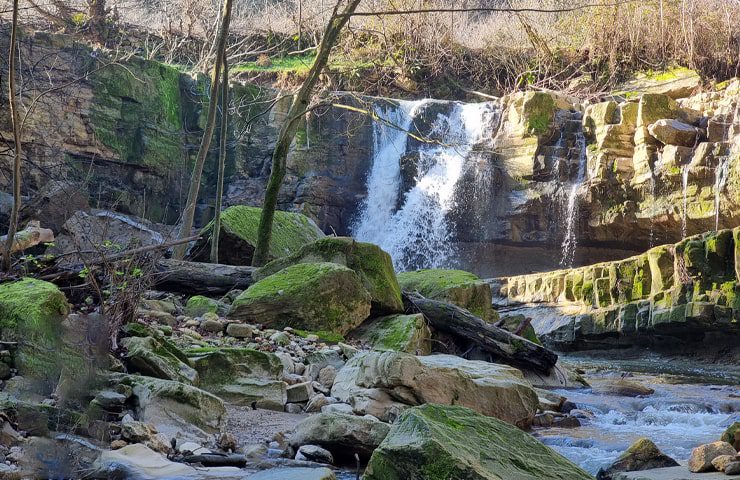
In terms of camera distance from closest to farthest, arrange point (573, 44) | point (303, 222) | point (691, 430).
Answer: point (691, 430)
point (303, 222)
point (573, 44)

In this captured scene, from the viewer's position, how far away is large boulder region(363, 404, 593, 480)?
9.77 feet

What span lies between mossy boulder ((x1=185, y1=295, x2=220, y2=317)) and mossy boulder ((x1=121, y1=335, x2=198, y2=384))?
2388 mm

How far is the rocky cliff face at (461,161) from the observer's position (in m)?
20.1

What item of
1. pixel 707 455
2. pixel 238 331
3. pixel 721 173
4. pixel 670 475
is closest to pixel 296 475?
pixel 670 475

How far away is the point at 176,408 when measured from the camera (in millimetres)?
4449

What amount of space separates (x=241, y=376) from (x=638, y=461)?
2791 millimetres

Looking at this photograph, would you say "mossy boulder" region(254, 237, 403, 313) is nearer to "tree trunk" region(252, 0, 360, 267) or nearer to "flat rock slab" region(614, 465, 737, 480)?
"tree trunk" region(252, 0, 360, 267)

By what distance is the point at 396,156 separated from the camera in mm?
22875

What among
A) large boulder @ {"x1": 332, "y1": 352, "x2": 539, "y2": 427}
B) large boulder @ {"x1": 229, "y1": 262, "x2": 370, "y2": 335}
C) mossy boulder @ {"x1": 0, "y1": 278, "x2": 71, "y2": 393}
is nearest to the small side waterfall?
large boulder @ {"x1": 229, "y1": 262, "x2": 370, "y2": 335}

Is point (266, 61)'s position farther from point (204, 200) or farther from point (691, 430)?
point (691, 430)

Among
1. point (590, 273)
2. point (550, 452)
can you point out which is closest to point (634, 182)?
point (590, 273)

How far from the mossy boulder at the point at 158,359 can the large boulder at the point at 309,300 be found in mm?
2260

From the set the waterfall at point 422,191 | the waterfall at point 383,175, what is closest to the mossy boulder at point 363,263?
the waterfall at point 422,191

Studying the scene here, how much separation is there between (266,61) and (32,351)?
906 inches
